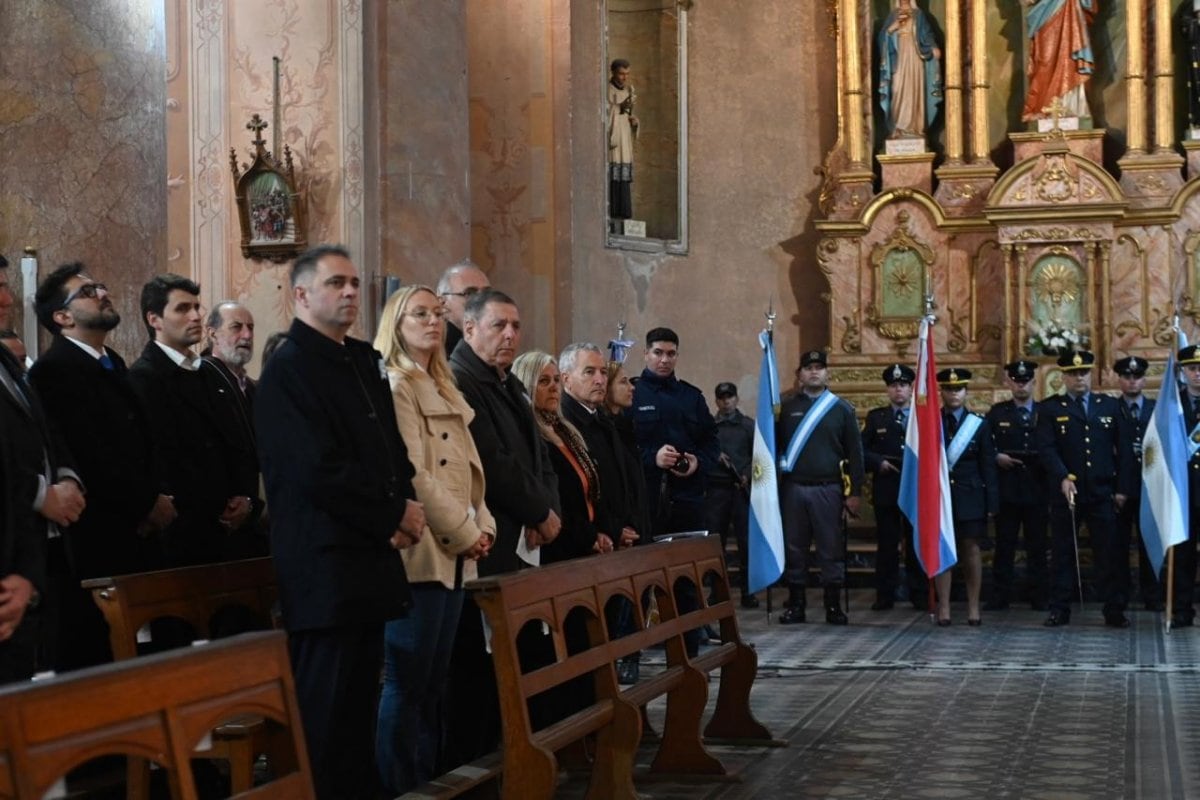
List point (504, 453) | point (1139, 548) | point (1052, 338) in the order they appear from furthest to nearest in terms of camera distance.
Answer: point (1052, 338), point (1139, 548), point (504, 453)

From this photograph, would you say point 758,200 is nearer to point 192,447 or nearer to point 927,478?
point 927,478

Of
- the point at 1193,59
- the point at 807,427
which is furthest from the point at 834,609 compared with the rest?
the point at 1193,59

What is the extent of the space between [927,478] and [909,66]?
6.34 m

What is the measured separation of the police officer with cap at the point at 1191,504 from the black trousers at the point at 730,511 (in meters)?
3.05

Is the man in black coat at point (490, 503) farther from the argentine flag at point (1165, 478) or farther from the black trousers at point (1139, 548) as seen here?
the black trousers at point (1139, 548)

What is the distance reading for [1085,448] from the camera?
11516 mm

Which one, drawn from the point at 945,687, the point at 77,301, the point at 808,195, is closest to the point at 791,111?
the point at 808,195

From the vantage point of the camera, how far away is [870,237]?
16406mm

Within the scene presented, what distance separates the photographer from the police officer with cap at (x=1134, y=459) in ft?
37.6

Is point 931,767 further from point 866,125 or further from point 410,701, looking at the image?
point 866,125

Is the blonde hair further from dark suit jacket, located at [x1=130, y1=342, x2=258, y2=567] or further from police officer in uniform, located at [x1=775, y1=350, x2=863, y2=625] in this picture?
police officer in uniform, located at [x1=775, y1=350, x2=863, y2=625]

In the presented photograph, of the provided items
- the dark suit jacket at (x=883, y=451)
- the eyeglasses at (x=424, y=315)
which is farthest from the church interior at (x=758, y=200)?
the eyeglasses at (x=424, y=315)

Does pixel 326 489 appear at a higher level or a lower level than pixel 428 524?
higher

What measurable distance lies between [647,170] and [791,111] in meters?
1.62
